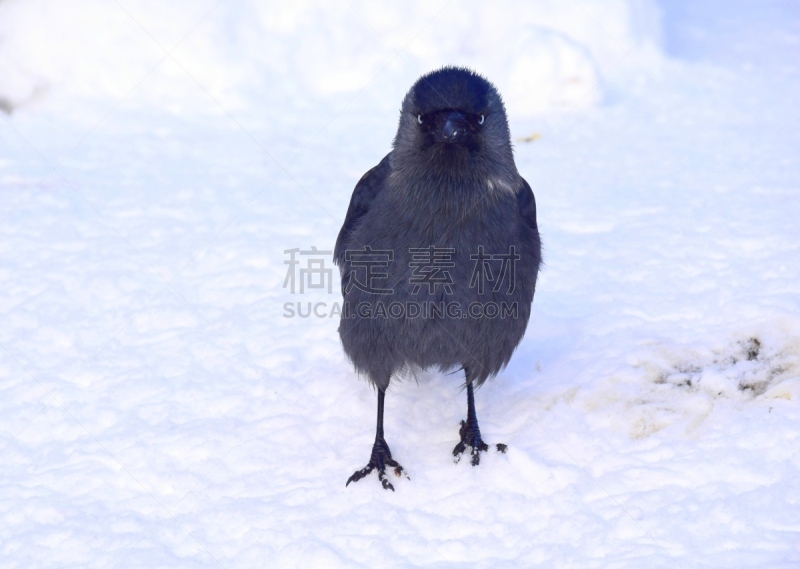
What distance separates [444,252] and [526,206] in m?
0.63

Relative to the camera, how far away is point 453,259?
3.67m

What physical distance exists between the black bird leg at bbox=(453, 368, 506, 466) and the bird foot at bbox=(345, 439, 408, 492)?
0.30 m

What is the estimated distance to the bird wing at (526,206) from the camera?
13.2 feet

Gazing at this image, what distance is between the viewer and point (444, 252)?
3.68 metres

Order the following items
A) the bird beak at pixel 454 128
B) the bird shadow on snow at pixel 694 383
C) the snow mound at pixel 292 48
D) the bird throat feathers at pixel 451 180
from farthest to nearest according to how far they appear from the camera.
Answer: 1. the snow mound at pixel 292 48
2. the bird shadow on snow at pixel 694 383
3. the bird throat feathers at pixel 451 180
4. the bird beak at pixel 454 128

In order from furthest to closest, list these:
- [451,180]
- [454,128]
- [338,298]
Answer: [338,298] < [451,180] < [454,128]

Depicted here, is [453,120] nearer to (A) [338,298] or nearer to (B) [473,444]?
(B) [473,444]

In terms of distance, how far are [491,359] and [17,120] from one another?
551cm

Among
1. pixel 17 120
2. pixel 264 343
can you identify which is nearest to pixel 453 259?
pixel 264 343

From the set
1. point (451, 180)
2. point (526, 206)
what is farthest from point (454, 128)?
point (526, 206)

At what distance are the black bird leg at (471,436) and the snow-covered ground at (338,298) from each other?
0.07 meters

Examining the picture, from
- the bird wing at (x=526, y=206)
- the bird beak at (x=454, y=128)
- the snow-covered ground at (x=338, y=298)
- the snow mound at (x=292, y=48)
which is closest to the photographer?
the snow-covered ground at (x=338, y=298)

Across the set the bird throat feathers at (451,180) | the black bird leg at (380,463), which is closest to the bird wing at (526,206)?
the bird throat feathers at (451,180)

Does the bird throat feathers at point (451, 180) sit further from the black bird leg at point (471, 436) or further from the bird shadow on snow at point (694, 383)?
the bird shadow on snow at point (694, 383)
